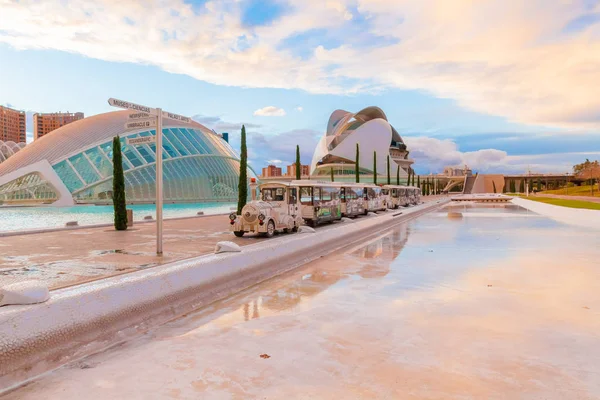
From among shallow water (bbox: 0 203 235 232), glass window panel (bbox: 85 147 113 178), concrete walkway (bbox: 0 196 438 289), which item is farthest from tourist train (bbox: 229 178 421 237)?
Result: glass window panel (bbox: 85 147 113 178)

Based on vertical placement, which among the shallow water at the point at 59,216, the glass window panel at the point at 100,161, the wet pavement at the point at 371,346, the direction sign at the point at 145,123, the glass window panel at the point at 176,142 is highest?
the glass window panel at the point at 176,142

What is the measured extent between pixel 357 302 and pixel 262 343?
234cm

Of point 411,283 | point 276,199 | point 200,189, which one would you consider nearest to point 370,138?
point 200,189

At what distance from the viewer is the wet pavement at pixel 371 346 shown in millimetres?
4098

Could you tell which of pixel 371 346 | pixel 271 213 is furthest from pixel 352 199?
pixel 371 346

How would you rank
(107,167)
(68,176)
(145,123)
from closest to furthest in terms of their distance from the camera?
(145,123) < (68,176) < (107,167)

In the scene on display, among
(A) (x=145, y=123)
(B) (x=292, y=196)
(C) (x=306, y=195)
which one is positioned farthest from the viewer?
(C) (x=306, y=195)

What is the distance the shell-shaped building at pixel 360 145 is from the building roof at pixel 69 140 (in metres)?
70.2

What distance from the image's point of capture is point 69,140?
58625mm

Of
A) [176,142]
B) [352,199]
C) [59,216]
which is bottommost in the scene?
[59,216]

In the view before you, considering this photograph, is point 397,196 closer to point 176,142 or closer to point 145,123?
point 176,142

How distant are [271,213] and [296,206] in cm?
251

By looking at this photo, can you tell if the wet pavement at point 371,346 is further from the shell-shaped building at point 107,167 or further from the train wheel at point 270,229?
the shell-shaped building at point 107,167

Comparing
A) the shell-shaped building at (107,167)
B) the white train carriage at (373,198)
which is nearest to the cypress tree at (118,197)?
the white train carriage at (373,198)
